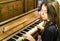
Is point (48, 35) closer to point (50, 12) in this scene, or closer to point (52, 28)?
point (52, 28)

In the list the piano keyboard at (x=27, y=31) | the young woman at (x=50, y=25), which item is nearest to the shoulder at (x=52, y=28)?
the young woman at (x=50, y=25)

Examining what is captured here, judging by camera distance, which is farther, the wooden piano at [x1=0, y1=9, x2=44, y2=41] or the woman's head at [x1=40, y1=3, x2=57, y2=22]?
the wooden piano at [x1=0, y1=9, x2=44, y2=41]

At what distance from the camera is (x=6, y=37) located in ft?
6.16

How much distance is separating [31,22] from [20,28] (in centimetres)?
42

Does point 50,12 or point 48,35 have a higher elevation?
point 50,12

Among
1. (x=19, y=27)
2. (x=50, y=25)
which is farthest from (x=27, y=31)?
(x=50, y=25)

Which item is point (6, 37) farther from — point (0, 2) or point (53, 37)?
point (53, 37)

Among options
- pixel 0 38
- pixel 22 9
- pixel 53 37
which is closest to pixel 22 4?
pixel 22 9

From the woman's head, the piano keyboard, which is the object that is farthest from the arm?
the piano keyboard

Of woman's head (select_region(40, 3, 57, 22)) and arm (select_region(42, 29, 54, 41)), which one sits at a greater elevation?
woman's head (select_region(40, 3, 57, 22))

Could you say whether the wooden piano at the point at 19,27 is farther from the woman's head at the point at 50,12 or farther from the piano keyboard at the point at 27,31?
the woman's head at the point at 50,12

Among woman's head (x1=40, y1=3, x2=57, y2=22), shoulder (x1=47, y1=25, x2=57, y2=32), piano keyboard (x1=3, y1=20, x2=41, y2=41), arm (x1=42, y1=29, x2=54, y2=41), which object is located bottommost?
piano keyboard (x1=3, y1=20, x2=41, y2=41)

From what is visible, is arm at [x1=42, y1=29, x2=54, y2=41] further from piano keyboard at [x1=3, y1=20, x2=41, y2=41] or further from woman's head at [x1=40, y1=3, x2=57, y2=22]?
piano keyboard at [x1=3, y1=20, x2=41, y2=41]

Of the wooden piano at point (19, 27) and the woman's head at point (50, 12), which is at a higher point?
the woman's head at point (50, 12)
